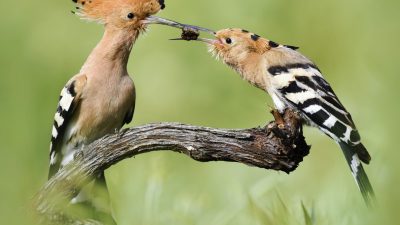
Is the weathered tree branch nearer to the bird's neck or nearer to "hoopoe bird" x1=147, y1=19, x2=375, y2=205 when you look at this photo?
"hoopoe bird" x1=147, y1=19, x2=375, y2=205

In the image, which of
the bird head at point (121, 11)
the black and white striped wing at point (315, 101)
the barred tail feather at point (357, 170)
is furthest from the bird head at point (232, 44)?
the barred tail feather at point (357, 170)

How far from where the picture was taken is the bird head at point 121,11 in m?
3.98

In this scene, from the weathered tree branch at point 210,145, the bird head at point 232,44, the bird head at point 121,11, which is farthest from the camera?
the bird head at point 121,11

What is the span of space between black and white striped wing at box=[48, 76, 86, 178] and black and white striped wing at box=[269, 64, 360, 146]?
0.72 metres

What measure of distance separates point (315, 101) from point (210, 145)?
0.44 m

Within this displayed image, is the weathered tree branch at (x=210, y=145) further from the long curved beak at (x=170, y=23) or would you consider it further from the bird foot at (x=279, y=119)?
the long curved beak at (x=170, y=23)

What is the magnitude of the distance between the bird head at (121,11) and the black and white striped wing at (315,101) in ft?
1.63

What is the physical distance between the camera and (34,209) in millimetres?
3697

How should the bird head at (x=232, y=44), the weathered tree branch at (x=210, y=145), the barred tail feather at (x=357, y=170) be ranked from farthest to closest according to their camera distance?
the bird head at (x=232, y=44) < the barred tail feather at (x=357, y=170) < the weathered tree branch at (x=210, y=145)

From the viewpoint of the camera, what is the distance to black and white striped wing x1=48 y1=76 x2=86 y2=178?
4.05 meters

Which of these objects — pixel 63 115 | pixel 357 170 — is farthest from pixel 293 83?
pixel 63 115

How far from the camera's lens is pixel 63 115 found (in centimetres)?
409

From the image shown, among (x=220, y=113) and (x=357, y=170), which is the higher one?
(x=220, y=113)

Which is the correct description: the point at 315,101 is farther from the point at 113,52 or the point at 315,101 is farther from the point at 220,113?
the point at 220,113
